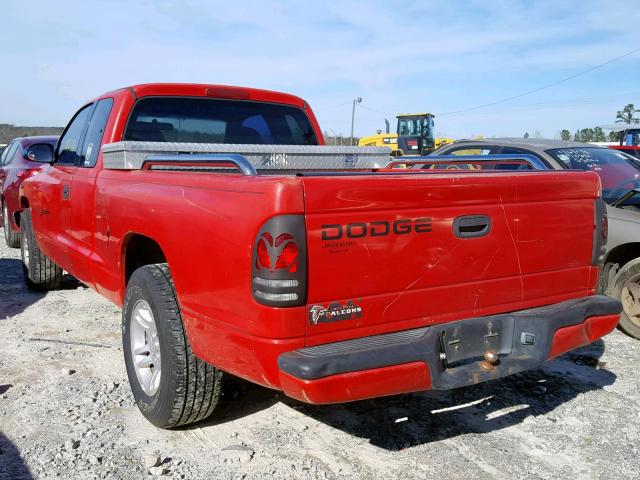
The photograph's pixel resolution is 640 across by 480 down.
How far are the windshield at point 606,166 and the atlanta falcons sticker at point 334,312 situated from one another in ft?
12.6

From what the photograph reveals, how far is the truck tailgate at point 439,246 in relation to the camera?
2.45 metres

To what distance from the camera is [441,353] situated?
2705mm

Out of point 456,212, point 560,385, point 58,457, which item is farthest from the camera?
point 560,385

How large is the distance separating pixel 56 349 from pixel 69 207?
43.3 inches

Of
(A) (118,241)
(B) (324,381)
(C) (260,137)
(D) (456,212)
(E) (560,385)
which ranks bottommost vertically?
(E) (560,385)

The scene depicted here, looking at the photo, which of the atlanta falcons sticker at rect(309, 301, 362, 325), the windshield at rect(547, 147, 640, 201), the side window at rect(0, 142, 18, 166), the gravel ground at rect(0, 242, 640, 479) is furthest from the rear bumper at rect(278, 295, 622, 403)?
the side window at rect(0, 142, 18, 166)

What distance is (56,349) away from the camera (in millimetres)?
4602

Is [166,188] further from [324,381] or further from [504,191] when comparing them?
[504,191]

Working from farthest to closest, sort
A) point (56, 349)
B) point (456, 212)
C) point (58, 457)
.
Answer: point (56, 349)
point (58, 457)
point (456, 212)

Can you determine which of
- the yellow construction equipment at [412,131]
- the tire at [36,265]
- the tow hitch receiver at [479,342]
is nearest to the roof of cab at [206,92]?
the tire at [36,265]

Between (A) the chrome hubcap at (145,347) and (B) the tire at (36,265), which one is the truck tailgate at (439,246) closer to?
(A) the chrome hubcap at (145,347)

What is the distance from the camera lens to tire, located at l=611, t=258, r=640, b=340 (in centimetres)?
511

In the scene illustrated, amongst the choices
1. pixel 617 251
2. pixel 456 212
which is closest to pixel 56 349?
pixel 456 212

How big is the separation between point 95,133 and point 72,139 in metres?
0.78
